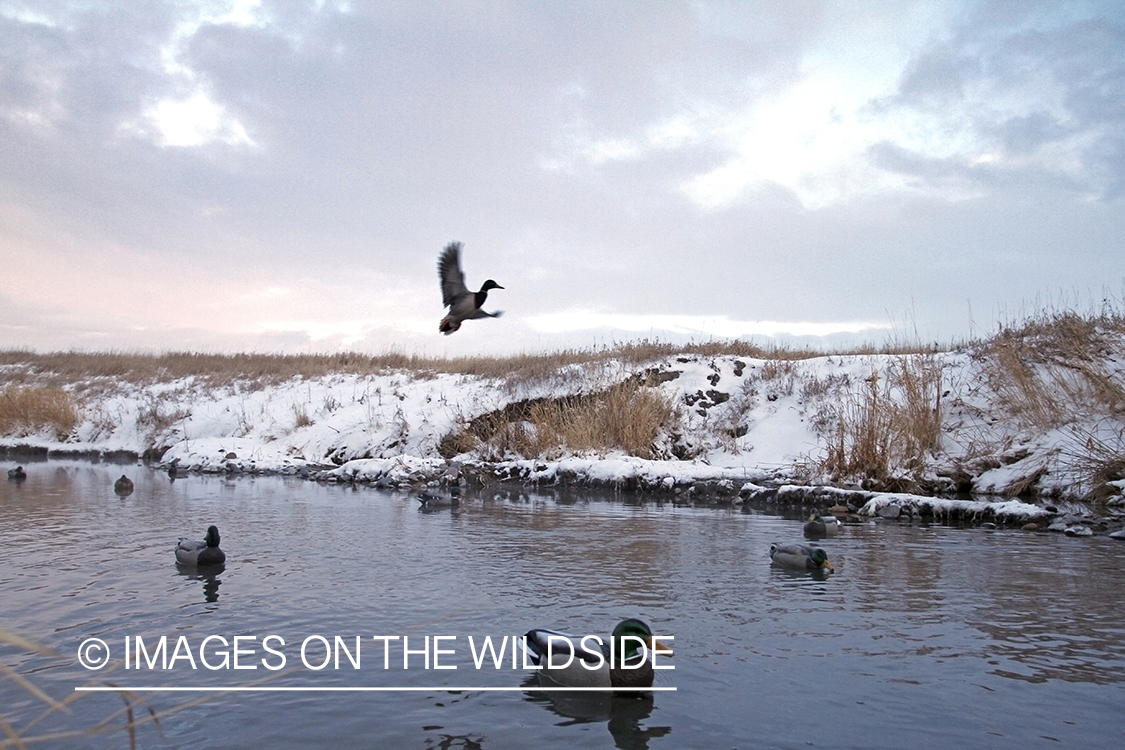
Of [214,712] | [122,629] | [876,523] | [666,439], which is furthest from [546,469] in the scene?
[214,712]

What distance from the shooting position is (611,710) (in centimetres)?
420

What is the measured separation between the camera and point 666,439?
1758 centimetres

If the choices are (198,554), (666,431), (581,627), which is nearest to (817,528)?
(581,627)

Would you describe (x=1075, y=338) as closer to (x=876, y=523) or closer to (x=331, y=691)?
(x=876, y=523)

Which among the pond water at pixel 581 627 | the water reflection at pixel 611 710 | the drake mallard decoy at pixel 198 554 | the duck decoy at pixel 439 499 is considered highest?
the duck decoy at pixel 439 499

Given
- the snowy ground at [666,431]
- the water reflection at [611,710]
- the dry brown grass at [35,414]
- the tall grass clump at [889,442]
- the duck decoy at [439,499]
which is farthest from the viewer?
the dry brown grass at [35,414]

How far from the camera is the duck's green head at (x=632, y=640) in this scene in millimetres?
4371

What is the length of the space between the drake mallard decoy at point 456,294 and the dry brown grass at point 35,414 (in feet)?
76.3

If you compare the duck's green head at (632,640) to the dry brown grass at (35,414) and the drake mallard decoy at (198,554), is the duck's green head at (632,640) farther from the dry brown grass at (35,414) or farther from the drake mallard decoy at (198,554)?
the dry brown grass at (35,414)

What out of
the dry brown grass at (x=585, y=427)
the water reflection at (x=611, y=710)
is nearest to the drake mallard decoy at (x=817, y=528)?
the water reflection at (x=611, y=710)

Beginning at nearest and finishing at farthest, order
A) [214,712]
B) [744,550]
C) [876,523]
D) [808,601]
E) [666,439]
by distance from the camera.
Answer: [214,712] → [808,601] → [744,550] → [876,523] → [666,439]

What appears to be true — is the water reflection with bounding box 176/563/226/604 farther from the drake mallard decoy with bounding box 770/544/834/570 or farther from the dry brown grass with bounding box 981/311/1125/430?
the dry brown grass with bounding box 981/311/1125/430

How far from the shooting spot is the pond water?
12.8 feet

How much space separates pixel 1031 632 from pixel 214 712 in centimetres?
534
